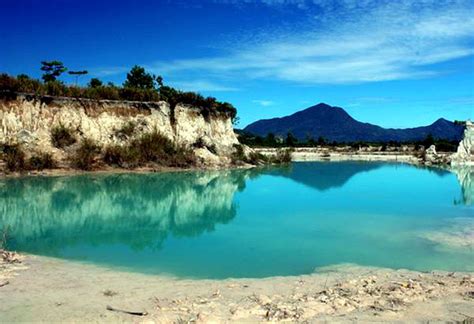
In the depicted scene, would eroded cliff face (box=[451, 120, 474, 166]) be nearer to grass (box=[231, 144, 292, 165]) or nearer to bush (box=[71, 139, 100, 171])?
grass (box=[231, 144, 292, 165])

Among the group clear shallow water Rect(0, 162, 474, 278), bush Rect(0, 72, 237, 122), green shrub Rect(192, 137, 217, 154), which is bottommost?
clear shallow water Rect(0, 162, 474, 278)

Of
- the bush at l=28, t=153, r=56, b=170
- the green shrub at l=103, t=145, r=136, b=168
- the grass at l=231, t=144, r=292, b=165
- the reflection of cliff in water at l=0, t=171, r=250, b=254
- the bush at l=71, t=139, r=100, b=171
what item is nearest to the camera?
the reflection of cliff in water at l=0, t=171, r=250, b=254

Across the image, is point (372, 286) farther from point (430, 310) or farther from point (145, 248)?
point (145, 248)

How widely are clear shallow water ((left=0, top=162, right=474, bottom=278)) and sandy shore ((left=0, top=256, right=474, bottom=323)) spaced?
0.79 metres

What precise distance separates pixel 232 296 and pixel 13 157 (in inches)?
821

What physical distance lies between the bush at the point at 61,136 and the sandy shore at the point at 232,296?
66.7 ft

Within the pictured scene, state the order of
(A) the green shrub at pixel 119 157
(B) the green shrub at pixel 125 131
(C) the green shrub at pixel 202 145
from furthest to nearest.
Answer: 1. (C) the green shrub at pixel 202 145
2. (B) the green shrub at pixel 125 131
3. (A) the green shrub at pixel 119 157

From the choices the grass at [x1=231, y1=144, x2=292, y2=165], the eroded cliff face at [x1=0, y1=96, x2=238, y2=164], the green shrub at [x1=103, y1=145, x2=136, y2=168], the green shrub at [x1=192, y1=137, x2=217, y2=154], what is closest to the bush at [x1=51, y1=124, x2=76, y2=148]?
the eroded cliff face at [x1=0, y1=96, x2=238, y2=164]

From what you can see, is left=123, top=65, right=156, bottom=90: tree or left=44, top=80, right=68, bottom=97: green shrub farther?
left=123, top=65, right=156, bottom=90: tree

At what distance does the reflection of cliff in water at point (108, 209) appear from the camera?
1088 cm

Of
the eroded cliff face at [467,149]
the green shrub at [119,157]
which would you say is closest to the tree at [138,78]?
the green shrub at [119,157]

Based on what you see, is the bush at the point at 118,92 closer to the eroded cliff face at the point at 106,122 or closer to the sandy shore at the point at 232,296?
the eroded cliff face at the point at 106,122

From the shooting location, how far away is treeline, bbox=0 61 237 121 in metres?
26.9

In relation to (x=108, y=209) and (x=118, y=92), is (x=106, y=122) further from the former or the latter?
(x=108, y=209)
